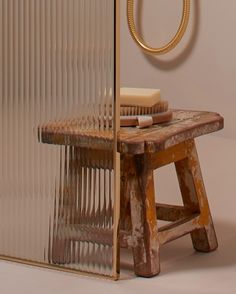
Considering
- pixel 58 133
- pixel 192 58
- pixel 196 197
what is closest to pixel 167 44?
pixel 192 58

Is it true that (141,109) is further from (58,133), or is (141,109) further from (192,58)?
(192,58)

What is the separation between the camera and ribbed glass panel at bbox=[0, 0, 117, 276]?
3.90 feet

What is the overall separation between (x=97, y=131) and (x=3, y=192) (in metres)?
0.21

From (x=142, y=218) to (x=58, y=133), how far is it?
179mm

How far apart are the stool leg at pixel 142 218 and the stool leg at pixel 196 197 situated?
6.0 inches

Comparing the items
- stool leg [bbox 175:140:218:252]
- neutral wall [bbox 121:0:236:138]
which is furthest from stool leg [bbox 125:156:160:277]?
neutral wall [bbox 121:0:236:138]

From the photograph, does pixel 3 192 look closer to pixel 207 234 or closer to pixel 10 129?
pixel 10 129

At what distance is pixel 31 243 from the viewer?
127 centimetres

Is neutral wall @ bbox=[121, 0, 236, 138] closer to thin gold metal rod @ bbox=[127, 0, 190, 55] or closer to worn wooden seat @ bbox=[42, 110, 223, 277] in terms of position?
thin gold metal rod @ bbox=[127, 0, 190, 55]

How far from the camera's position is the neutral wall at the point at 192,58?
2.55 m

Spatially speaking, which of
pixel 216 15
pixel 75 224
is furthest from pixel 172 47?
pixel 75 224

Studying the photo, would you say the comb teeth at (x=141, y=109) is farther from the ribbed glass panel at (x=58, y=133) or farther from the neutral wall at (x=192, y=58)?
the neutral wall at (x=192, y=58)

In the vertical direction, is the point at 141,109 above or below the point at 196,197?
above

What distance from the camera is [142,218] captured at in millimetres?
1199
